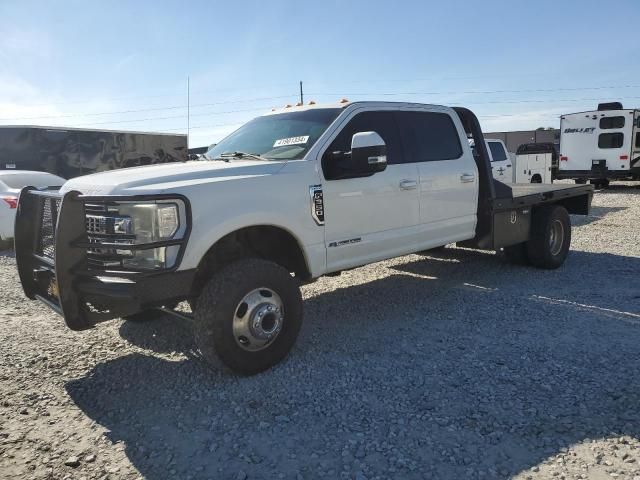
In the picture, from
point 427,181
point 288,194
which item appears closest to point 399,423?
point 288,194

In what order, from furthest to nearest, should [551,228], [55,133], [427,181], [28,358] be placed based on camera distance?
[55,133] < [551,228] < [427,181] < [28,358]

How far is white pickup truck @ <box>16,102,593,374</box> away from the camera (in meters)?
3.44

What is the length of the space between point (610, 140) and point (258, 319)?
1994cm

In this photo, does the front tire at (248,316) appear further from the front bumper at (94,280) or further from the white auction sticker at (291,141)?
the white auction sticker at (291,141)

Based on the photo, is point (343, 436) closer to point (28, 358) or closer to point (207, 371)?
point (207, 371)

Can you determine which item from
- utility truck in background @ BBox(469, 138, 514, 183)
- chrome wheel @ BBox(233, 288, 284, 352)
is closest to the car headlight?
chrome wheel @ BBox(233, 288, 284, 352)

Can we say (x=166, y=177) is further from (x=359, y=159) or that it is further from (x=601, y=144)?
(x=601, y=144)

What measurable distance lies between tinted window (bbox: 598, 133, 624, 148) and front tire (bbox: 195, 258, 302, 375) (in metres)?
19.4

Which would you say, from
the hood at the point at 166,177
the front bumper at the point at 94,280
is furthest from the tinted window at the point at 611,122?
the front bumper at the point at 94,280

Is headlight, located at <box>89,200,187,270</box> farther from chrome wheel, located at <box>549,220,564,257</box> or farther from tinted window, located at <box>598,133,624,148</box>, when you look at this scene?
tinted window, located at <box>598,133,624,148</box>

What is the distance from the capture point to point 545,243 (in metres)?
7.04

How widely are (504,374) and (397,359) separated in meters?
0.80

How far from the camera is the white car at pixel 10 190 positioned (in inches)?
376

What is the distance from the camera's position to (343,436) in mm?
3084
